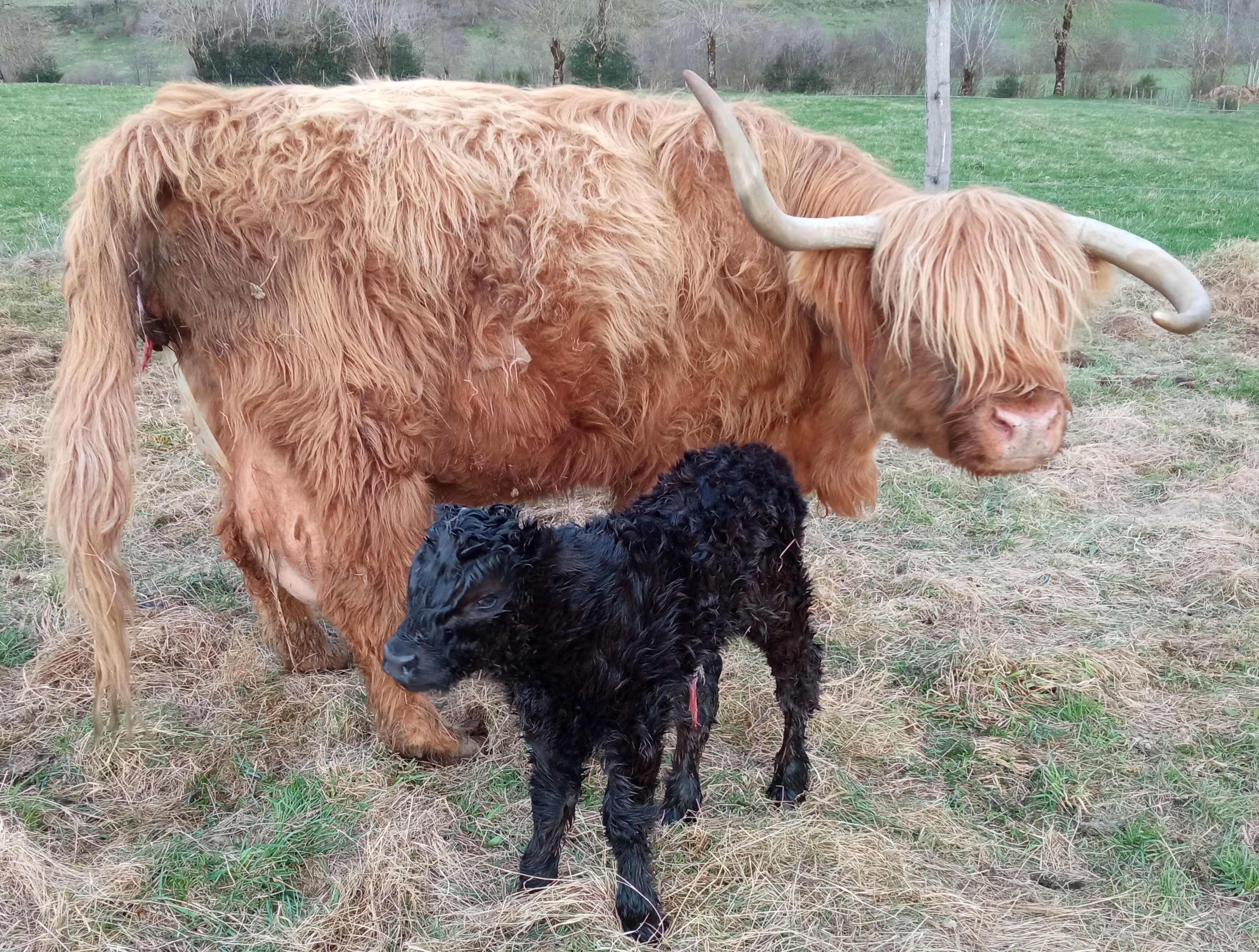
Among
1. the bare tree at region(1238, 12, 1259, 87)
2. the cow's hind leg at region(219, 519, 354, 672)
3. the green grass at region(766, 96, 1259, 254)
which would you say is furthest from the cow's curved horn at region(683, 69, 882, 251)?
the bare tree at region(1238, 12, 1259, 87)

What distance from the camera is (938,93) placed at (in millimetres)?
6574

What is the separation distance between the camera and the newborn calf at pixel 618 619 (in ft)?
6.00

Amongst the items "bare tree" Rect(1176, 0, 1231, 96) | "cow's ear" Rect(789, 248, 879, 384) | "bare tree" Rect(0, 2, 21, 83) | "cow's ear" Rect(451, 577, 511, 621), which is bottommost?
"cow's ear" Rect(451, 577, 511, 621)

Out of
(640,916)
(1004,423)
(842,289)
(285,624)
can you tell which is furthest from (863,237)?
(285,624)

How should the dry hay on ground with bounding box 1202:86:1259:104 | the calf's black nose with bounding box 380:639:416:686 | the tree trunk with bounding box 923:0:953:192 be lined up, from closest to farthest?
the calf's black nose with bounding box 380:639:416:686
the tree trunk with bounding box 923:0:953:192
the dry hay on ground with bounding box 1202:86:1259:104

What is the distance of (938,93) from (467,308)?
17.9 ft

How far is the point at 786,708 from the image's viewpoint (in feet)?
8.41

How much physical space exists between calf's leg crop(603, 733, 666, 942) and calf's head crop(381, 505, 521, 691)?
43 cm

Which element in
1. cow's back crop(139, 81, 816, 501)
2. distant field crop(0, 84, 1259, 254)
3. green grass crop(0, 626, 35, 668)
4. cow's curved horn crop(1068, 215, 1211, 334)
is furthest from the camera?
distant field crop(0, 84, 1259, 254)

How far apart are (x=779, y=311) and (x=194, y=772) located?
222cm

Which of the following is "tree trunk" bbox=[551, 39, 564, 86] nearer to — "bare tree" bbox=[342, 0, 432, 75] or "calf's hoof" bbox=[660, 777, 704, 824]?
"bare tree" bbox=[342, 0, 432, 75]

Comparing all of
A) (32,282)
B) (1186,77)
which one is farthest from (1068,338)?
(1186,77)

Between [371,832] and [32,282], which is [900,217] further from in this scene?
[32,282]

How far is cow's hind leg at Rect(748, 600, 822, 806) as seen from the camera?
8.11 feet
